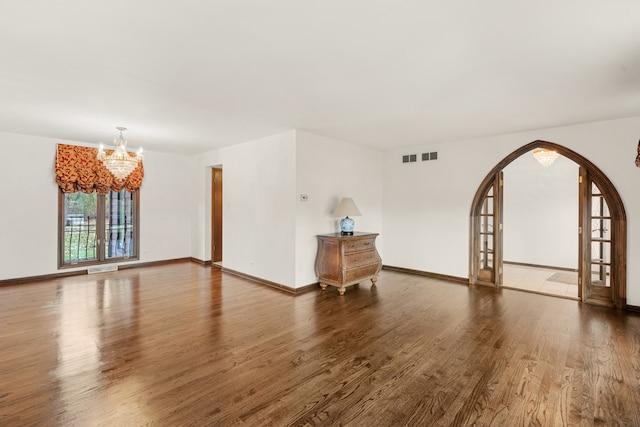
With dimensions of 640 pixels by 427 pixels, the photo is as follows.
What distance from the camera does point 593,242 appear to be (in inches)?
174

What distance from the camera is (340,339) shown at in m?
3.14

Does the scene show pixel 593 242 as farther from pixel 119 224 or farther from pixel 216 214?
pixel 119 224

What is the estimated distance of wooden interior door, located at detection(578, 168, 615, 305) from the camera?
436cm

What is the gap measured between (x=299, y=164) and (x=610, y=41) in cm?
360

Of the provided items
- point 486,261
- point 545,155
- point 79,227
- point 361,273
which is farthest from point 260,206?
point 545,155

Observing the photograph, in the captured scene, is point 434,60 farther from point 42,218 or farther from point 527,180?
point 42,218

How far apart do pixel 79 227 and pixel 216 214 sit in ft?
8.52

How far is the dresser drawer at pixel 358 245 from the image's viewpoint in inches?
190

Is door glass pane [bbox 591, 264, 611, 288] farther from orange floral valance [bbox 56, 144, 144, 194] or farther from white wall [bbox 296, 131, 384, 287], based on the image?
orange floral valance [bbox 56, 144, 144, 194]

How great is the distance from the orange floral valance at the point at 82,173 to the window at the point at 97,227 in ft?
0.59

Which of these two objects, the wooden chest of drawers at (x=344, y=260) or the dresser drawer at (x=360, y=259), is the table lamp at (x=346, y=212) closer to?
the wooden chest of drawers at (x=344, y=260)

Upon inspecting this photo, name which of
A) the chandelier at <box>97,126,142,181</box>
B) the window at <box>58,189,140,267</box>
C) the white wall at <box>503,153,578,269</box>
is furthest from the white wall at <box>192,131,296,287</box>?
the white wall at <box>503,153,578,269</box>

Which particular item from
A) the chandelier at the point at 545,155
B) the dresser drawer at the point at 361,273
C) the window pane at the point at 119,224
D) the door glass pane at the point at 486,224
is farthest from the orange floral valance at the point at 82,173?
the chandelier at the point at 545,155

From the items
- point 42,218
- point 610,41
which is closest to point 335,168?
point 610,41
